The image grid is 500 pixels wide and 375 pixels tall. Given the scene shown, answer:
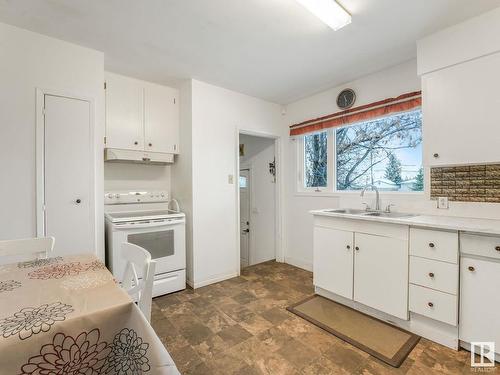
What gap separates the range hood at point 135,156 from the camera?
105 inches

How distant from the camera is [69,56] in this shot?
224cm

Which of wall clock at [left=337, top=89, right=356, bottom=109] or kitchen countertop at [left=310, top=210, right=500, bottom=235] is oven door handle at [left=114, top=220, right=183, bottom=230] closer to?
kitchen countertop at [left=310, top=210, right=500, bottom=235]

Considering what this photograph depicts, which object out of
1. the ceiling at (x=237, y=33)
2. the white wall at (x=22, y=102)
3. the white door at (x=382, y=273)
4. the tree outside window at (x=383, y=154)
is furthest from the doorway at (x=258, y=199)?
the white wall at (x=22, y=102)

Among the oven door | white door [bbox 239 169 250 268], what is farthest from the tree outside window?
the oven door

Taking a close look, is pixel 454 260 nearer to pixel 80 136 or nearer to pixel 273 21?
pixel 273 21

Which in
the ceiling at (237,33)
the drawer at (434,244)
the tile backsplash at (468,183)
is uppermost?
the ceiling at (237,33)

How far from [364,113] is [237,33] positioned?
166cm

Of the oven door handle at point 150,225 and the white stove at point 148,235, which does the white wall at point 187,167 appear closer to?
the white stove at point 148,235

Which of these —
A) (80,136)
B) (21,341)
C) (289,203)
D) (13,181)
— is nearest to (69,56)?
(80,136)

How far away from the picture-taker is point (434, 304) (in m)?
1.82

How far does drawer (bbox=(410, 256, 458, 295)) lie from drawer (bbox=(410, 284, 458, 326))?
43 millimetres

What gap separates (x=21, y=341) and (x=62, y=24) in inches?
93.2

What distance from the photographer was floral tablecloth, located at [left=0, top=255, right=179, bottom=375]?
66 cm

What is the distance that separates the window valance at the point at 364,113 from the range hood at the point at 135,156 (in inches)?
74.6
